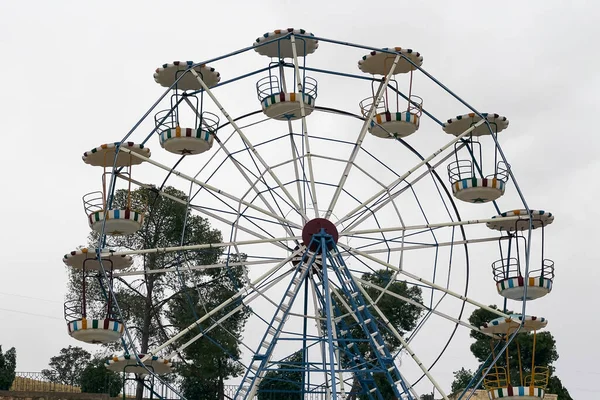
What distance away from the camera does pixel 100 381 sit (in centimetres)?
4381

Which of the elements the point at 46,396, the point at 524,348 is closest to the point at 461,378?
the point at 524,348

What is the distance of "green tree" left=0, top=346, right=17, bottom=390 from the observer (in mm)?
37812

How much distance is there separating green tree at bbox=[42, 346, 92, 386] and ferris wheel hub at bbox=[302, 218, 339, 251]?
4563 centimetres

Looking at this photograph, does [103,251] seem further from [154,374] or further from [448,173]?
[448,173]

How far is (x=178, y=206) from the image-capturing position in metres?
40.6

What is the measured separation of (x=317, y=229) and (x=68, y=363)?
48.3 m

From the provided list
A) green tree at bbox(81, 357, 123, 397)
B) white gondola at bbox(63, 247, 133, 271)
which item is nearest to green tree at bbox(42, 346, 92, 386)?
green tree at bbox(81, 357, 123, 397)

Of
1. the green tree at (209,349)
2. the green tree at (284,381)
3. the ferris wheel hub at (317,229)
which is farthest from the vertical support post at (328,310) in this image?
the green tree at (209,349)

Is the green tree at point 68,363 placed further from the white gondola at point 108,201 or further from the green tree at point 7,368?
the white gondola at point 108,201

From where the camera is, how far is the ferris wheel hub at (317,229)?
21406 mm

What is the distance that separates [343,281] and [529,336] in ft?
100

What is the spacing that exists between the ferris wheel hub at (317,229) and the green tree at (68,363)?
45.6 metres

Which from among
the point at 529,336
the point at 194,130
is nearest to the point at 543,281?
the point at 194,130

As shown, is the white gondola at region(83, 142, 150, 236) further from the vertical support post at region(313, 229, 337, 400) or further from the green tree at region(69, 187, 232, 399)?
the green tree at region(69, 187, 232, 399)
